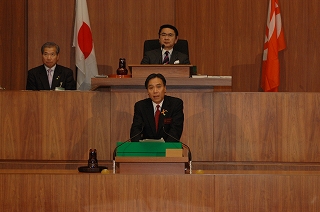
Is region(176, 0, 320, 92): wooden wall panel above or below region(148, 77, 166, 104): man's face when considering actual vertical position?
above

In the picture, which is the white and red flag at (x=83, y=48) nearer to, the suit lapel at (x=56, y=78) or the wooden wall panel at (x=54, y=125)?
the suit lapel at (x=56, y=78)

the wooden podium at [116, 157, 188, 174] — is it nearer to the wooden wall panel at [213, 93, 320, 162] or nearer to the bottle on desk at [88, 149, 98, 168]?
the bottle on desk at [88, 149, 98, 168]

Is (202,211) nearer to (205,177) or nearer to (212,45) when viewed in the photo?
(205,177)

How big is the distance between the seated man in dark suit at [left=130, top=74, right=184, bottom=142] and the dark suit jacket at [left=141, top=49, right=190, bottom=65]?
1050mm

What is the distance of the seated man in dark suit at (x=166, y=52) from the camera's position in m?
6.82

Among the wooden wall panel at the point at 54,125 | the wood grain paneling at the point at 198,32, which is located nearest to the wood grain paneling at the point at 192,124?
the wooden wall panel at the point at 54,125

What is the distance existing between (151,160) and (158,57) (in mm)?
2433

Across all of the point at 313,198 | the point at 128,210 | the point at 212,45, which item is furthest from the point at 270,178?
the point at 212,45

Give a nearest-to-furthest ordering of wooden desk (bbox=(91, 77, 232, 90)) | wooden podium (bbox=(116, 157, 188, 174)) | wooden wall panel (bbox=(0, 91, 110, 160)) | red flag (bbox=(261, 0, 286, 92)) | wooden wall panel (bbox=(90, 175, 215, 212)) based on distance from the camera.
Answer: wooden wall panel (bbox=(90, 175, 215, 212)) → wooden podium (bbox=(116, 157, 188, 174)) → wooden desk (bbox=(91, 77, 232, 90)) → wooden wall panel (bbox=(0, 91, 110, 160)) → red flag (bbox=(261, 0, 286, 92))

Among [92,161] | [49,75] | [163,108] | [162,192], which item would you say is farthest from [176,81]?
[162,192]

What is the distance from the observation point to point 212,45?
8.70 meters

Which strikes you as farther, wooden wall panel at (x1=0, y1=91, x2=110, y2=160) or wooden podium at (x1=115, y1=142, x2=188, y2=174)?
wooden wall panel at (x1=0, y1=91, x2=110, y2=160)

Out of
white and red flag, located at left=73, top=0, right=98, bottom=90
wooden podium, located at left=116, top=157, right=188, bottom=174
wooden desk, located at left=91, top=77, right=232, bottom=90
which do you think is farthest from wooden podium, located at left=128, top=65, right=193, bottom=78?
white and red flag, located at left=73, top=0, right=98, bottom=90

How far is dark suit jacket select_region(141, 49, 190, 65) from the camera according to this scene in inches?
268
